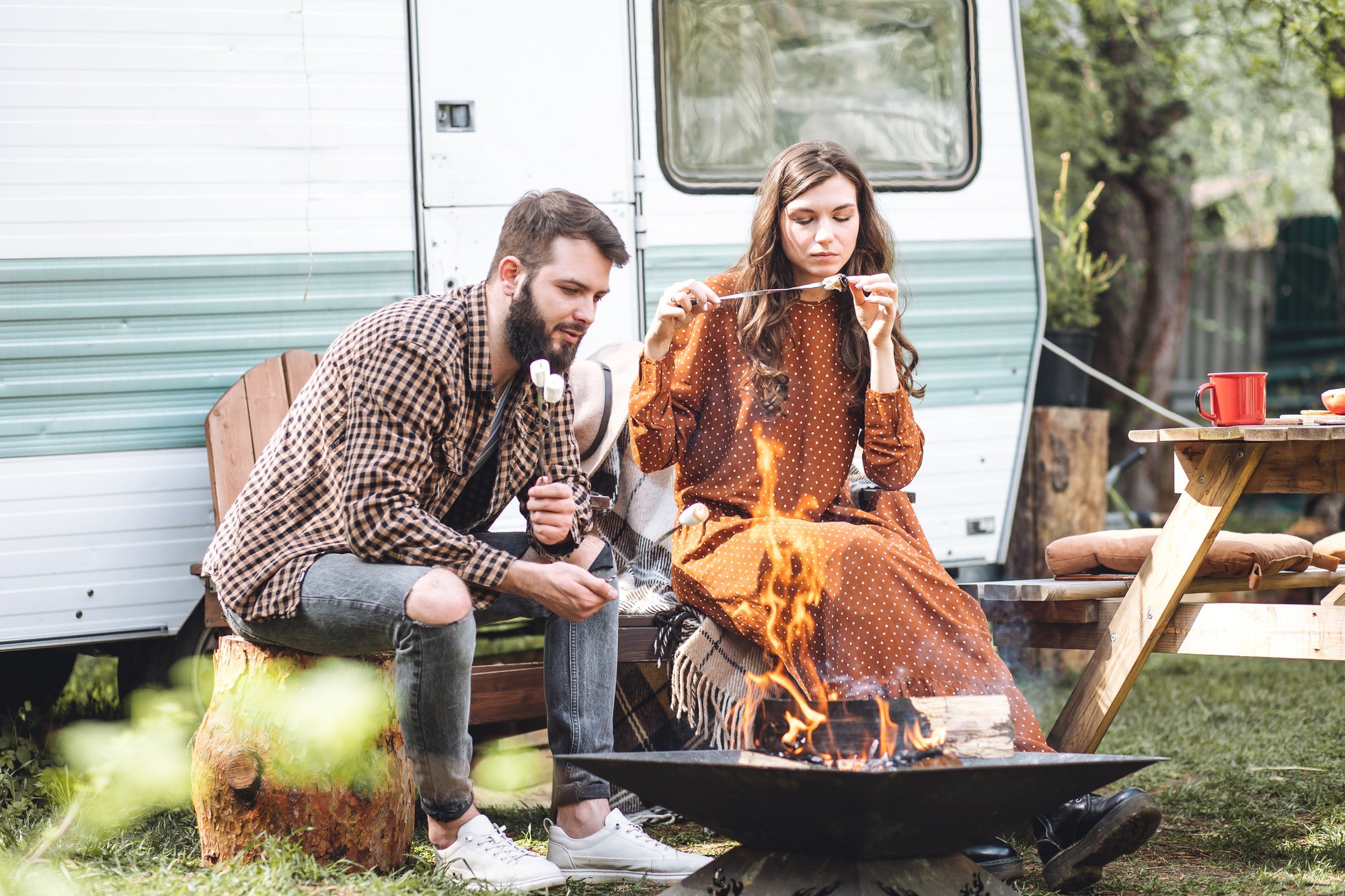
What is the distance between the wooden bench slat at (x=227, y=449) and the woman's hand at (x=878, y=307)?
1.79 meters

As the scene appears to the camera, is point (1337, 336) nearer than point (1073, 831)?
No

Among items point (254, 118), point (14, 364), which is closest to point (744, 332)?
point (254, 118)

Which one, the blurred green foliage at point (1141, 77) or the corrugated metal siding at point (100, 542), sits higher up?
the blurred green foliage at point (1141, 77)

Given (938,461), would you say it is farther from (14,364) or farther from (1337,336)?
(1337,336)

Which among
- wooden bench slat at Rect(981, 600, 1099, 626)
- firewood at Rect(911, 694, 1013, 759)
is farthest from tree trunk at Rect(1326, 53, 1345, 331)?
firewood at Rect(911, 694, 1013, 759)

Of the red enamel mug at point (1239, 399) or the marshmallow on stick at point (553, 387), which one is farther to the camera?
the red enamel mug at point (1239, 399)

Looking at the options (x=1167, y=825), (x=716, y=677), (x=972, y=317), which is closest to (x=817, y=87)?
(x=972, y=317)

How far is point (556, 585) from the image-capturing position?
2.73m

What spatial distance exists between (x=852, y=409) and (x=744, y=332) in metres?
0.33

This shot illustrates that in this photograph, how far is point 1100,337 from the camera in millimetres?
9328

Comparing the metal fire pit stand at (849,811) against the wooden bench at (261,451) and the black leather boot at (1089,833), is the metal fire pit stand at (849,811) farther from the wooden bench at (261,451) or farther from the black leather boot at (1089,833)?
the wooden bench at (261,451)

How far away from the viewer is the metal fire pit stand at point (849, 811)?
7.04ft

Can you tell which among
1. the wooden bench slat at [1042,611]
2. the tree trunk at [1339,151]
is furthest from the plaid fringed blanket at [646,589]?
the tree trunk at [1339,151]

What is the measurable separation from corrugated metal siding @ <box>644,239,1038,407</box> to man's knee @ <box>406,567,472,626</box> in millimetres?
2382
